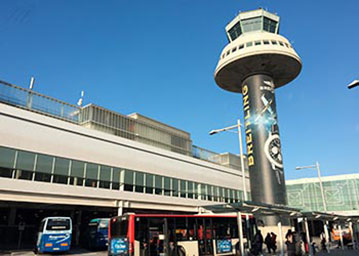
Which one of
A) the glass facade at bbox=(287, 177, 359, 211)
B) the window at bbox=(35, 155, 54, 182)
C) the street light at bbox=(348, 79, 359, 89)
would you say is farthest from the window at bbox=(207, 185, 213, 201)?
the glass facade at bbox=(287, 177, 359, 211)

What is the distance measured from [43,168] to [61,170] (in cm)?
149

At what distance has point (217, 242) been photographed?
19.7 m

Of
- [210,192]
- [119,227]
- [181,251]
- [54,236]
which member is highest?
[210,192]

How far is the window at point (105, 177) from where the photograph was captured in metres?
27.9

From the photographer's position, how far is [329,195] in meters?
65.4

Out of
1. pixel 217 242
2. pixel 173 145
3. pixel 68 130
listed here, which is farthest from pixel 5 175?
pixel 173 145

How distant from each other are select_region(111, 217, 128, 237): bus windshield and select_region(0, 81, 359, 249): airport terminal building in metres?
7.87

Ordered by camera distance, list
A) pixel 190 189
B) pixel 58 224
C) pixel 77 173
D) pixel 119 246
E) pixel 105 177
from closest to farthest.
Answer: pixel 119 246
pixel 58 224
pixel 77 173
pixel 105 177
pixel 190 189

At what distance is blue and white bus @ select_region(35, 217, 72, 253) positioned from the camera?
22391 mm

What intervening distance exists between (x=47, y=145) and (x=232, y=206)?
1597 centimetres

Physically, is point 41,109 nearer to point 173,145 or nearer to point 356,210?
point 173,145

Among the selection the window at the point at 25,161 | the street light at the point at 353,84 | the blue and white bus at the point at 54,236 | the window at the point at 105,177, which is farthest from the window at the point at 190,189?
the street light at the point at 353,84

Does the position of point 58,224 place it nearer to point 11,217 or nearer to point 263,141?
point 11,217

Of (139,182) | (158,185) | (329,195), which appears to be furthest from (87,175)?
(329,195)
